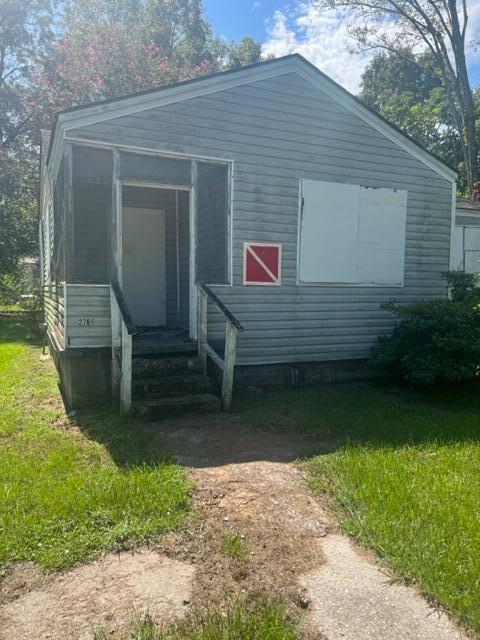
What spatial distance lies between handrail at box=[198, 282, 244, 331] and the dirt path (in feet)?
7.67

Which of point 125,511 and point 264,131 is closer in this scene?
point 125,511

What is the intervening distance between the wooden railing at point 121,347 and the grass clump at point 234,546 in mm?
2536

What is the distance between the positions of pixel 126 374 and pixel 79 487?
180 centimetres

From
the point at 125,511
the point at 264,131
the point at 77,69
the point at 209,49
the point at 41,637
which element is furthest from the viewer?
the point at 209,49

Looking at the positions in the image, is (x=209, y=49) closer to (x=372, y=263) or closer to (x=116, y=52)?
(x=116, y=52)

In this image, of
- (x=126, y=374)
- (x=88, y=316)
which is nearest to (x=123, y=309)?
(x=88, y=316)

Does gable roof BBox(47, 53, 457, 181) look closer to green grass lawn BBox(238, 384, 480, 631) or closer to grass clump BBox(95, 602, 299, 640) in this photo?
green grass lawn BBox(238, 384, 480, 631)

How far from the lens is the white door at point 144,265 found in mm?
8062

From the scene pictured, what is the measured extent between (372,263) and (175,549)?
5643 mm

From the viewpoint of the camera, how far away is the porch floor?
595 centimetres

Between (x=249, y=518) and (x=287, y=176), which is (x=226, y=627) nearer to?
(x=249, y=518)

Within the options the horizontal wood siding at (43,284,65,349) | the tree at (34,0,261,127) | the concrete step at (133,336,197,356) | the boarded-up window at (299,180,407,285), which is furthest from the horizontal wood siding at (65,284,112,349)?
the tree at (34,0,261,127)

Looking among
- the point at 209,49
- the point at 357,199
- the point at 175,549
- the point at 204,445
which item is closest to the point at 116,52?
the point at 209,49

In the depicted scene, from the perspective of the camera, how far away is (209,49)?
29953 mm
